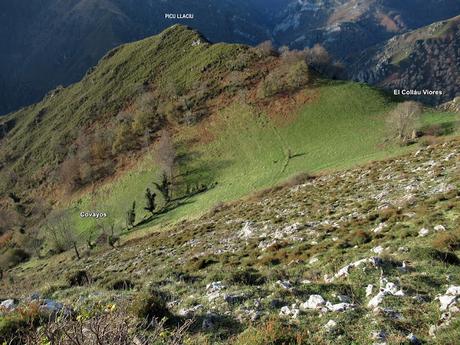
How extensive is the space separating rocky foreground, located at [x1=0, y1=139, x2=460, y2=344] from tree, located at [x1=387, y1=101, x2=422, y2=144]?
2443 centimetres

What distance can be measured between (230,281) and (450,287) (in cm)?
853

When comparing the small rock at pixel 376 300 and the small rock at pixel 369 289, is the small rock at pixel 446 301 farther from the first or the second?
the small rock at pixel 369 289

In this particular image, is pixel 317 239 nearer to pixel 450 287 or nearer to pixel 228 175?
pixel 450 287

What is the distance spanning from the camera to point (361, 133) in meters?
75.2

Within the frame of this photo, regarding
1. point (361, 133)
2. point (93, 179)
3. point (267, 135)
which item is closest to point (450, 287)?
point (361, 133)

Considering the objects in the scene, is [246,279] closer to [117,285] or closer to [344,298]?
[344,298]

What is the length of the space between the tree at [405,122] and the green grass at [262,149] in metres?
2.80

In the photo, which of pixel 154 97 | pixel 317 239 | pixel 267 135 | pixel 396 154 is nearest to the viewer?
pixel 317 239

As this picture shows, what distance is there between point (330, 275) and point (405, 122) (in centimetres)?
5775

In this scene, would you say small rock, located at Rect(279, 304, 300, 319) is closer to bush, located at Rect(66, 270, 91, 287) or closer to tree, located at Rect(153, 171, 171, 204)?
bush, located at Rect(66, 270, 91, 287)

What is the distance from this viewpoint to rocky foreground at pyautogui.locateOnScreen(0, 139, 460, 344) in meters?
10.2

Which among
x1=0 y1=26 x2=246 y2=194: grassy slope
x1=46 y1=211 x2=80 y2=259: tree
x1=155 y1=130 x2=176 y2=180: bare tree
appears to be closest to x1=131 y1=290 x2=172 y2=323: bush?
x1=46 y1=211 x2=80 y2=259: tree

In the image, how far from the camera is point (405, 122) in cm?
6581

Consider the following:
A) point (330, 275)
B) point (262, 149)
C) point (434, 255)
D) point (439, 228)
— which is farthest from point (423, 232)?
point (262, 149)
